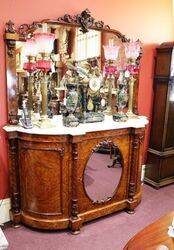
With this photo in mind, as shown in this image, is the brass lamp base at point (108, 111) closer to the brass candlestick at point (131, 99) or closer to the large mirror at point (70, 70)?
the large mirror at point (70, 70)

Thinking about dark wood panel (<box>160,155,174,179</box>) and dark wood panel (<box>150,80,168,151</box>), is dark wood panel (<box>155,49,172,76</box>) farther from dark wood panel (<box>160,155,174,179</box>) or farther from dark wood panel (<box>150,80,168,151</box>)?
dark wood panel (<box>160,155,174,179</box>)

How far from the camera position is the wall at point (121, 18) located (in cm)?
226

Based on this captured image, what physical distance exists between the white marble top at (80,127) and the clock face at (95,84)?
34cm

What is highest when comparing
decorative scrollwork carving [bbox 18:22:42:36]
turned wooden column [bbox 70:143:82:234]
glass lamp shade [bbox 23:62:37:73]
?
decorative scrollwork carving [bbox 18:22:42:36]

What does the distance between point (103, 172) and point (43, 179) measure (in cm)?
62

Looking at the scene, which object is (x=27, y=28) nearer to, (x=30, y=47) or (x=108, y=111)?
(x=30, y=47)

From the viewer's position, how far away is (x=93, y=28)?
103 inches

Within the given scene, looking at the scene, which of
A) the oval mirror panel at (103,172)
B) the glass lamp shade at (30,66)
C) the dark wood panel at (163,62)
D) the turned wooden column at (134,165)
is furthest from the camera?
the dark wood panel at (163,62)

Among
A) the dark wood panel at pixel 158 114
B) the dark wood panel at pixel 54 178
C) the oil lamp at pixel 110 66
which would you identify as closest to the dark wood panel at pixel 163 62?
the dark wood panel at pixel 158 114

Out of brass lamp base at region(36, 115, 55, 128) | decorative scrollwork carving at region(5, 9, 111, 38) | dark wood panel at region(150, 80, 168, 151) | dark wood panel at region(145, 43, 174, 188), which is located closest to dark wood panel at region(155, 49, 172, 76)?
dark wood panel at region(145, 43, 174, 188)

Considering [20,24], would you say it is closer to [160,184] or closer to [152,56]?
[152,56]

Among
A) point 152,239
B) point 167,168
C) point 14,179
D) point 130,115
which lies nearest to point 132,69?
point 130,115

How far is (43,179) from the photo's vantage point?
2.27 meters

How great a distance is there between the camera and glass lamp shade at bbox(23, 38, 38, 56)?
2289 mm
